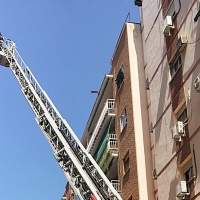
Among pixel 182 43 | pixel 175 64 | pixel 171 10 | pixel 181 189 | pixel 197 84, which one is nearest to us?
pixel 197 84

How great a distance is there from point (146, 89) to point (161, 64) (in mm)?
3398

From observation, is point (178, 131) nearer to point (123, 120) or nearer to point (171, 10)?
point (171, 10)

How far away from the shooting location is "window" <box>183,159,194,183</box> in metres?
15.5

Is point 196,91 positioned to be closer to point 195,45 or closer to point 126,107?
point 195,45

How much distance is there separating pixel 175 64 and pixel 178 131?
284 centimetres

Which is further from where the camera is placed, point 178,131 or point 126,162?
point 126,162

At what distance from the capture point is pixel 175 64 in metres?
17.3

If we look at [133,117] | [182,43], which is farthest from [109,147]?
[182,43]

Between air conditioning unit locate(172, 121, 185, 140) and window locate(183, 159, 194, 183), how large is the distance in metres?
0.89

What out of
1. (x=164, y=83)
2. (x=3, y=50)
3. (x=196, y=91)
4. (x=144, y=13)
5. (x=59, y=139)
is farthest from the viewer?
(x=3, y=50)

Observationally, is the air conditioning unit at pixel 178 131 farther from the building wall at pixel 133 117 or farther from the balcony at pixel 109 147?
the balcony at pixel 109 147

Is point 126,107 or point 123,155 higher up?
point 126,107

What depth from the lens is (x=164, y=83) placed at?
18047 millimetres

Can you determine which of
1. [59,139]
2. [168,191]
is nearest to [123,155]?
[59,139]
